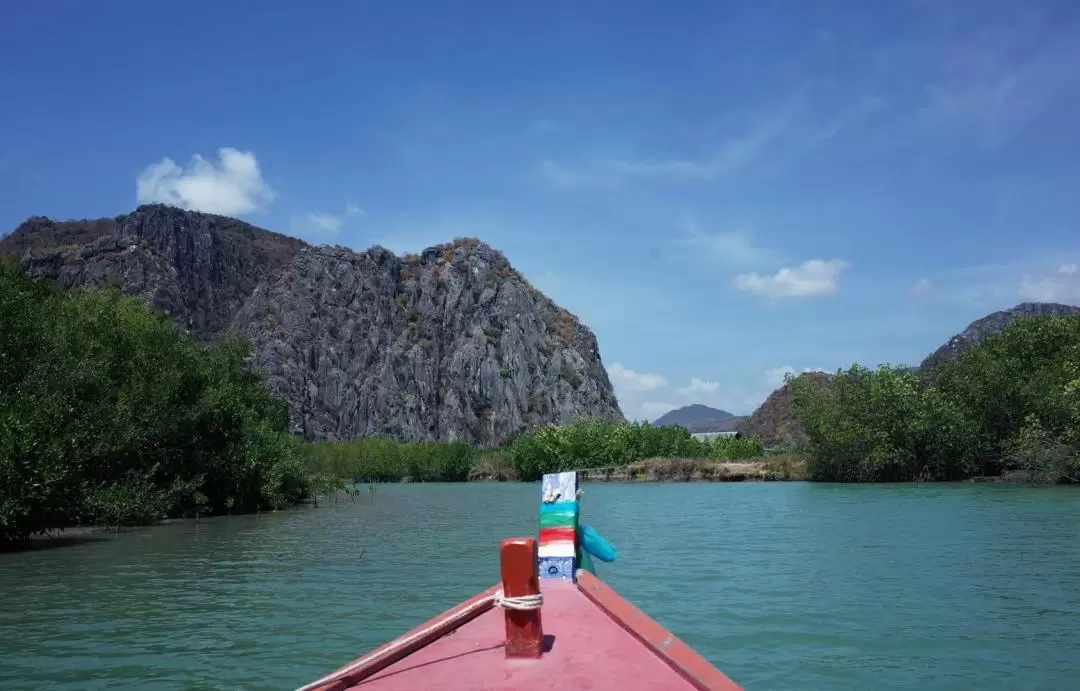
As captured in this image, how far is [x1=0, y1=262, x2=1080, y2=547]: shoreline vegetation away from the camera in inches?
990

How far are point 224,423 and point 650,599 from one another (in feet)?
92.1

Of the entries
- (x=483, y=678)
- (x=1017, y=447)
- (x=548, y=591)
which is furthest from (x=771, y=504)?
(x=483, y=678)

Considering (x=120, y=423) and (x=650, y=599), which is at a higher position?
(x=120, y=423)

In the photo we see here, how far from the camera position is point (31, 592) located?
16.7m

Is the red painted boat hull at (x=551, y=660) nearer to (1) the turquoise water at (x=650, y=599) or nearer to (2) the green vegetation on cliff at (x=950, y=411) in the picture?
(1) the turquoise water at (x=650, y=599)

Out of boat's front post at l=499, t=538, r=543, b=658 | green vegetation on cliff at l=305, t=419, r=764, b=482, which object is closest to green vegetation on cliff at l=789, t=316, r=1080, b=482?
green vegetation on cliff at l=305, t=419, r=764, b=482

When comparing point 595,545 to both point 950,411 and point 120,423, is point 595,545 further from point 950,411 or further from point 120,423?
point 950,411

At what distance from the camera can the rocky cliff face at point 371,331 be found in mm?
166250

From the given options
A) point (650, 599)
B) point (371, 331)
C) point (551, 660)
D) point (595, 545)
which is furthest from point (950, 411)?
point (371, 331)

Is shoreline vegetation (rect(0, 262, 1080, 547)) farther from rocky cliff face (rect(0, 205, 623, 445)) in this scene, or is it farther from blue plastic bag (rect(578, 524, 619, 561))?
rocky cliff face (rect(0, 205, 623, 445))

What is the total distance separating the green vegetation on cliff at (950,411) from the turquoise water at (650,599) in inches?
1338

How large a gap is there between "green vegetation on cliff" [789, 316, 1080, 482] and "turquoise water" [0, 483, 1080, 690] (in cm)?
3398

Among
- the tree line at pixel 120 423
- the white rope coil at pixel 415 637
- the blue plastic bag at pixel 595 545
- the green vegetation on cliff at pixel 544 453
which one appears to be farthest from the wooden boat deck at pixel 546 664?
the green vegetation on cliff at pixel 544 453

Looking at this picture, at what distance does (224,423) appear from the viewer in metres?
38.1
